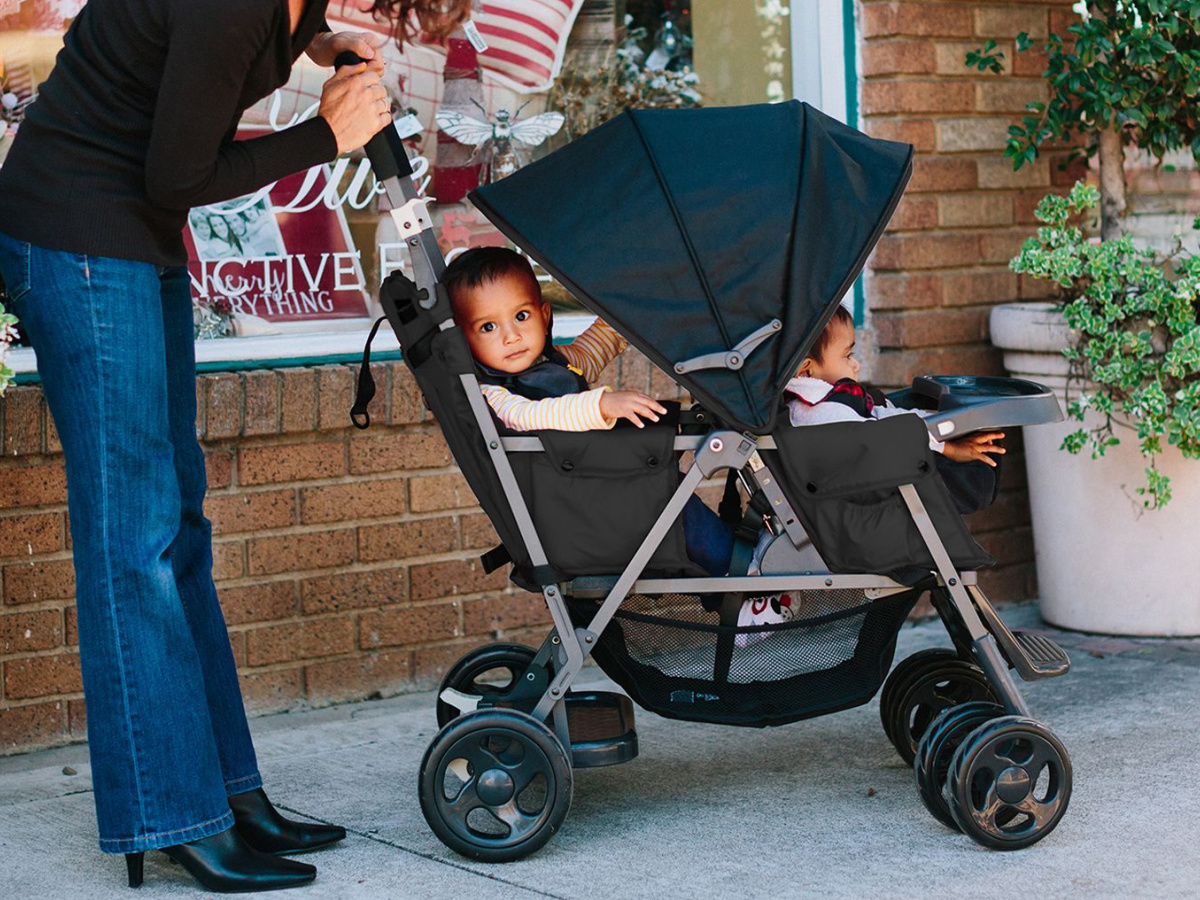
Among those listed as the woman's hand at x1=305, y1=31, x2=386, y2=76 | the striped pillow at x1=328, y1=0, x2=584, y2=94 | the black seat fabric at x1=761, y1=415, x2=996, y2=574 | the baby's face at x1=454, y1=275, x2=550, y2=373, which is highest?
the striped pillow at x1=328, y1=0, x2=584, y2=94

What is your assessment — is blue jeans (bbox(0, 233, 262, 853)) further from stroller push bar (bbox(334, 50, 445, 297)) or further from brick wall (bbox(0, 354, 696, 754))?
brick wall (bbox(0, 354, 696, 754))

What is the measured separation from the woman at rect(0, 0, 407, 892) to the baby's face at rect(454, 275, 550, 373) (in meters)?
0.40

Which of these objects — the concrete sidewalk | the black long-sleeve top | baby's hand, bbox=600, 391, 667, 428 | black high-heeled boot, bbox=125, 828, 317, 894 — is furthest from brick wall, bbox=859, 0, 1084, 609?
black high-heeled boot, bbox=125, 828, 317, 894

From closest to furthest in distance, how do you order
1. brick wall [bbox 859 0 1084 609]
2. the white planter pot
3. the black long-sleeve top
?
1. the black long-sleeve top
2. the white planter pot
3. brick wall [bbox 859 0 1084 609]

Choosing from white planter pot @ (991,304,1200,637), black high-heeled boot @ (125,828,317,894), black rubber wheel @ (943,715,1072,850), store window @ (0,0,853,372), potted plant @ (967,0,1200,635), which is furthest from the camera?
white planter pot @ (991,304,1200,637)

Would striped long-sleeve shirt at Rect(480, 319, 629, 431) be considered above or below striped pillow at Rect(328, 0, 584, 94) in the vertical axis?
below

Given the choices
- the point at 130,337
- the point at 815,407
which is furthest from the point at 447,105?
the point at 130,337

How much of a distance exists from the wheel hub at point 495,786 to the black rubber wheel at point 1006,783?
0.86 metres

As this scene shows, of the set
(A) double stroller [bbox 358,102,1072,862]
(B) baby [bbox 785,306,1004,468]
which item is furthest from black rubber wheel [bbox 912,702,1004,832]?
(B) baby [bbox 785,306,1004,468]

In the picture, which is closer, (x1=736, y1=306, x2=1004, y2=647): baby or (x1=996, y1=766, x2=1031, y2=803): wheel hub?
(x1=996, y1=766, x2=1031, y2=803): wheel hub

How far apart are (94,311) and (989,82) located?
3.24m

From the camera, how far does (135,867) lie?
317 centimetres

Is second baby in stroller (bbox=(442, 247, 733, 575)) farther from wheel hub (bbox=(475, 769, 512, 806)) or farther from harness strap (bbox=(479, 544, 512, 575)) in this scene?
wheel hub (bbox=(475, 769, 512, 806))

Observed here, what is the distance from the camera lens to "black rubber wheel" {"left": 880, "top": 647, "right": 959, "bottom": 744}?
372 cm
